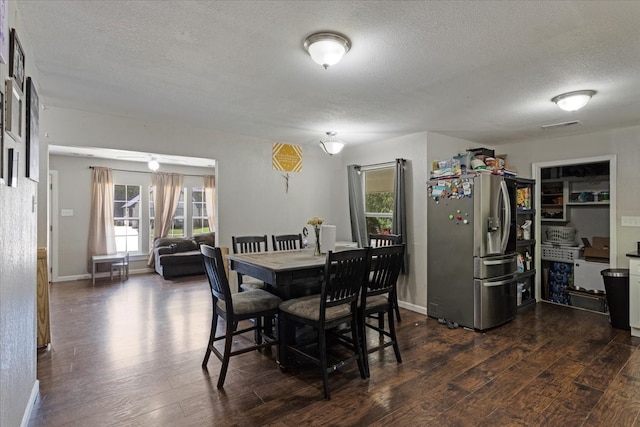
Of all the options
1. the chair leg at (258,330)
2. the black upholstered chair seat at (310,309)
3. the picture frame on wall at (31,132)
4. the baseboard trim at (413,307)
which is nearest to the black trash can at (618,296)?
the baseboard trim at (413,307)

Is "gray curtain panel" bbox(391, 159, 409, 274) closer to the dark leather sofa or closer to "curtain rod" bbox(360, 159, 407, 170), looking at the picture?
"curtain rod" bbox(360, 159, 407, 170)

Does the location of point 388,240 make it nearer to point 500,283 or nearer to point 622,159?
point 500,283

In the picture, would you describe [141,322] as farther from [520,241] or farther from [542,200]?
[542,200]

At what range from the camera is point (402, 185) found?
4457 mm

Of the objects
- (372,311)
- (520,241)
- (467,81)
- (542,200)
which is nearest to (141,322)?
(372,311)

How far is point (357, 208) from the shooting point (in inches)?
201

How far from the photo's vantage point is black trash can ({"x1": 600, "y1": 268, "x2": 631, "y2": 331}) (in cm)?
369

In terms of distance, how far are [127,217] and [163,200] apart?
792 millimetres

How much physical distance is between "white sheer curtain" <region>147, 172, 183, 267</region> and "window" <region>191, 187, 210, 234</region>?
17.5 inches

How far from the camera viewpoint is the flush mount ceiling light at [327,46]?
1983 millimetres

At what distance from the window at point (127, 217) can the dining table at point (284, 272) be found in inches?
193

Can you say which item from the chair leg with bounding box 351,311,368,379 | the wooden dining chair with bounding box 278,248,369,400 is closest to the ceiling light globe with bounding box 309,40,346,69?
the wooden dining chair with bounding box 278,248,369,400

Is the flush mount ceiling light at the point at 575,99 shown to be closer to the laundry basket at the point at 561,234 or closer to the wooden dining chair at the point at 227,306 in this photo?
the laundry basket at the point at 561,234

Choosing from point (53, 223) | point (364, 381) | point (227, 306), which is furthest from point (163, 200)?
point (364, 381)
